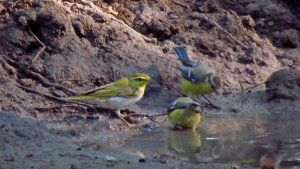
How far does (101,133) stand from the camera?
32.6 feet

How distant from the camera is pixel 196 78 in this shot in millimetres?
11586

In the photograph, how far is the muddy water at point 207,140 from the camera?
8.92 meters

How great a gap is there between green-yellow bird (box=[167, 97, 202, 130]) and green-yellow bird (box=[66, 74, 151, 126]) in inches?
16.0

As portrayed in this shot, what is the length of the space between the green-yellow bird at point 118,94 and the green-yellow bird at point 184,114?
1.33 feet

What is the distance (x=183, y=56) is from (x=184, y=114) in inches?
68.0

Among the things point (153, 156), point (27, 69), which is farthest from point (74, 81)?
point (153, 156)

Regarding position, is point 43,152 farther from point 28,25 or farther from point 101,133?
point 28,25

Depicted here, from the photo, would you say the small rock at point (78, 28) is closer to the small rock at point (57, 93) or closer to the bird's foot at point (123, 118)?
the small rock at point (57, 93)

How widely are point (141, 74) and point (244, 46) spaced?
2.58m

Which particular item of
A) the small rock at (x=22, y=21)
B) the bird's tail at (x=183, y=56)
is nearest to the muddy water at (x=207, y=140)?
the bird's tail at (x=183, y=56)

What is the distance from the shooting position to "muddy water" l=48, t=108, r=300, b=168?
8.92 metres

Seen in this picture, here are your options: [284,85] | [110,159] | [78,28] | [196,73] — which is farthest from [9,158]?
[284,85]

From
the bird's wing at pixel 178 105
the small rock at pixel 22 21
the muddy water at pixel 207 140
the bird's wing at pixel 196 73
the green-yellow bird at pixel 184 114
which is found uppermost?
the small rock at pixel 22 21

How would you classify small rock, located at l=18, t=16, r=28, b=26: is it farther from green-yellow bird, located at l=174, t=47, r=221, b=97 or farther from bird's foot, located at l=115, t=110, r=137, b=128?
green-yellow bird, located at l=174, t=47, r=221, b=97
